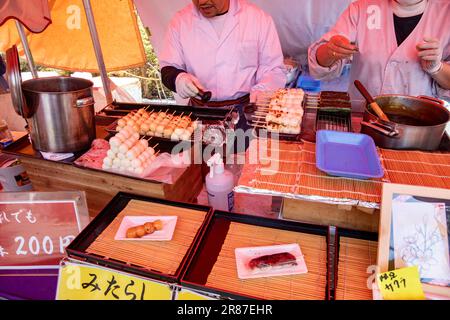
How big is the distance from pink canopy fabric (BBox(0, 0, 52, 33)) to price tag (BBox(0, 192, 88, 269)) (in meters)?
1.83

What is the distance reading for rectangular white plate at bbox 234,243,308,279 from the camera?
102cm

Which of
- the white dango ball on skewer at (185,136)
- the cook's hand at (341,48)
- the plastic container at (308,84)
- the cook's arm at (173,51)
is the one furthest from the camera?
the plastic container at (308,84)

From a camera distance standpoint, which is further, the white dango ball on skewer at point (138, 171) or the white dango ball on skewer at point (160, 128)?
the white dango ball on skewer at point (160, 128)

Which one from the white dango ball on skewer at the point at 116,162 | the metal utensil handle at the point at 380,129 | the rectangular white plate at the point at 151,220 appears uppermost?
the metal utensil handle at the point at 380,129

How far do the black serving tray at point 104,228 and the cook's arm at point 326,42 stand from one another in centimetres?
177

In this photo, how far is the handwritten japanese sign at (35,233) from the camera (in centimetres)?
136

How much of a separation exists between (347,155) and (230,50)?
1.85 meters

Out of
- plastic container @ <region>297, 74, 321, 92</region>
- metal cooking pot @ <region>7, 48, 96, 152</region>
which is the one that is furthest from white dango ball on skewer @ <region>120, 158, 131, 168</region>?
plastic container @ <region>297, 74, 321, 92</region>

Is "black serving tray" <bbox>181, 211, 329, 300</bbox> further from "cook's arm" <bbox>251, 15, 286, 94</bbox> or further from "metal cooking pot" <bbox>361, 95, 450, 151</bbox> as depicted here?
"cook's arm" <bbox>251, 15, 286, 94</bbox>

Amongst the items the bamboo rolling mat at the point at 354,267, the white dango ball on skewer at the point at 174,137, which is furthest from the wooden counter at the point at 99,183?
the bamboo rolling mat at the point at 354,267

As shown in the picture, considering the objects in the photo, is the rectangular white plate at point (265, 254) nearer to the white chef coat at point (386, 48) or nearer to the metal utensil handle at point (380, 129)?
the metal utensil handle at point (380, 129)

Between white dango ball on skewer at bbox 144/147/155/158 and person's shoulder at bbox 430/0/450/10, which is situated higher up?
person's shoulder at bbox 430/0/450/10

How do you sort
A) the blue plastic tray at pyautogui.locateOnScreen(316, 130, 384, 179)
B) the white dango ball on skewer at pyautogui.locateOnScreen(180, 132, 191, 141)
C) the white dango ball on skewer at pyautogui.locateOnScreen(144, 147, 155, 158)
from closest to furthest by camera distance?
the blue plastic tray at pyautogui.locateOnScreen(316, 130, 384, 179) < the white dango ball on skewer at pyautogui.locateOnScreen(144, 147, 155, 158) < the white dango ball on skewer at pyautogui.locateOnScreen(180, 132, 191, 141)
